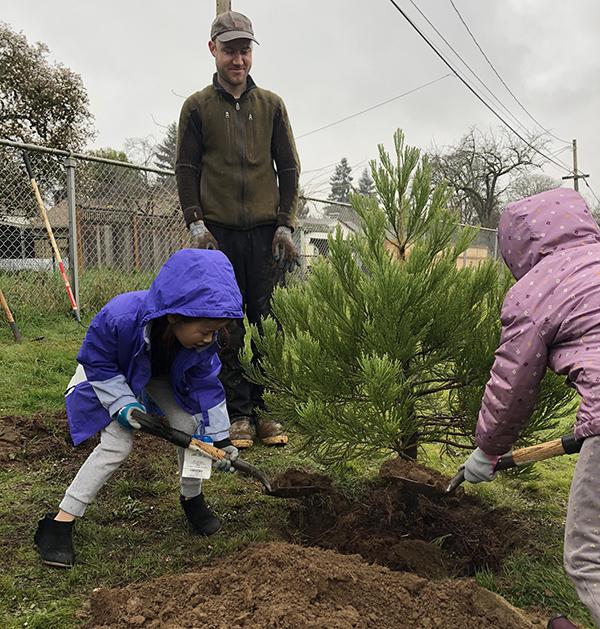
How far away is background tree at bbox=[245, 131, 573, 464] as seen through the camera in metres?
2.45

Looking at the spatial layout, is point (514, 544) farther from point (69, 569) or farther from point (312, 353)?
point (69, 569)

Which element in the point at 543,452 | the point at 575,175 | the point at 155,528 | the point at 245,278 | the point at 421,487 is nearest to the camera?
the point at 543,452

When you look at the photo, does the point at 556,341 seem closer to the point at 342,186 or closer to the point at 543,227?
the point at 543,227

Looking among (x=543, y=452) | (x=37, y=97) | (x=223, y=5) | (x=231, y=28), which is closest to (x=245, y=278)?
(x=231, y=28)

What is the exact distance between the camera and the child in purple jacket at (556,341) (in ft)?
5.73

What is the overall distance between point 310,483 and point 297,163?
7.20ft

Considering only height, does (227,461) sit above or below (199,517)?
above

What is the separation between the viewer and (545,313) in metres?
1.86

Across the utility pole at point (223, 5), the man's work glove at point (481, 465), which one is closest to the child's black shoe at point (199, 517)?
the man's work glove at point (481, 465)

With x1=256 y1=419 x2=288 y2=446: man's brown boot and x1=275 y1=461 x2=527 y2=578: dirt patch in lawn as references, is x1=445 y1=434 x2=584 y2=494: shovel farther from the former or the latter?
x1=256 y1=419 x2=288 y2=446: man's brown boot

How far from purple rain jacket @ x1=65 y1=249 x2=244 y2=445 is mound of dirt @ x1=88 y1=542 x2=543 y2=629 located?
2.37 feet

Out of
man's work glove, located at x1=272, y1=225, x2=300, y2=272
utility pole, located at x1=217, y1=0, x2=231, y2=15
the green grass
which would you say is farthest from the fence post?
man's work glove, located at x1=272, y1=225, x2=300, y2=272

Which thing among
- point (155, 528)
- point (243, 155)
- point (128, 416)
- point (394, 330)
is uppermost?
point (243, 155)

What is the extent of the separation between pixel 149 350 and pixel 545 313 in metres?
1.50
